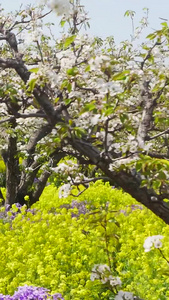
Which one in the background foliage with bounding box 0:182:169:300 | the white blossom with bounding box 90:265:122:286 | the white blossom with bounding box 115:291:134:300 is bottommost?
the white blossom with bounding box 115:291:134:300

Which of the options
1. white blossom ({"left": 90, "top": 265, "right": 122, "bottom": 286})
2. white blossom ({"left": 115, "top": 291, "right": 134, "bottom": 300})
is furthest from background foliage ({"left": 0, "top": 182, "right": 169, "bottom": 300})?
white blossom ({"left": 115, "top": 291, "right": 134, "bottom": 300})

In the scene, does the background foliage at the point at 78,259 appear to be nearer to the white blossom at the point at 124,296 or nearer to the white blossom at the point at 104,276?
the white blossom at the point at 104,276

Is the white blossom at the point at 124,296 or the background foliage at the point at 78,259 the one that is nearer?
the white blossom at the point at 124,296

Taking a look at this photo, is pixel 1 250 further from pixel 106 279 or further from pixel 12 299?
pixel 106 279

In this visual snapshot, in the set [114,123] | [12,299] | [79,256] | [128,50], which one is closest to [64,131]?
[114,123]

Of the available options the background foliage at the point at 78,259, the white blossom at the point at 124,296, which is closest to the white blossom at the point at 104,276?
the white blossom at the point at 124,296

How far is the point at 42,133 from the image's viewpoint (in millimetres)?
10945

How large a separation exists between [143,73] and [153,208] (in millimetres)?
1010

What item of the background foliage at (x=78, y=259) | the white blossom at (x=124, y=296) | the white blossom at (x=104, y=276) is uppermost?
the background foliage at (x=78, y=259)

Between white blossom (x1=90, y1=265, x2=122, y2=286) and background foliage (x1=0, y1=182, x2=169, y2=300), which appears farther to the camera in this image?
background foliage (x1=0, y1=182, x2=169, y2=300)

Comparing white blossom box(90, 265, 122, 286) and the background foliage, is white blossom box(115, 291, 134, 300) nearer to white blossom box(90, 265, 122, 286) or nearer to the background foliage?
white blossom box(90, 265, 122, 286)

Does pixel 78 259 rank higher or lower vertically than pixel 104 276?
higher

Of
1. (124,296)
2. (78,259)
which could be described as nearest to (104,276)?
(124,296)

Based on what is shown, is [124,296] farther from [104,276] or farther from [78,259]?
[78,259]
